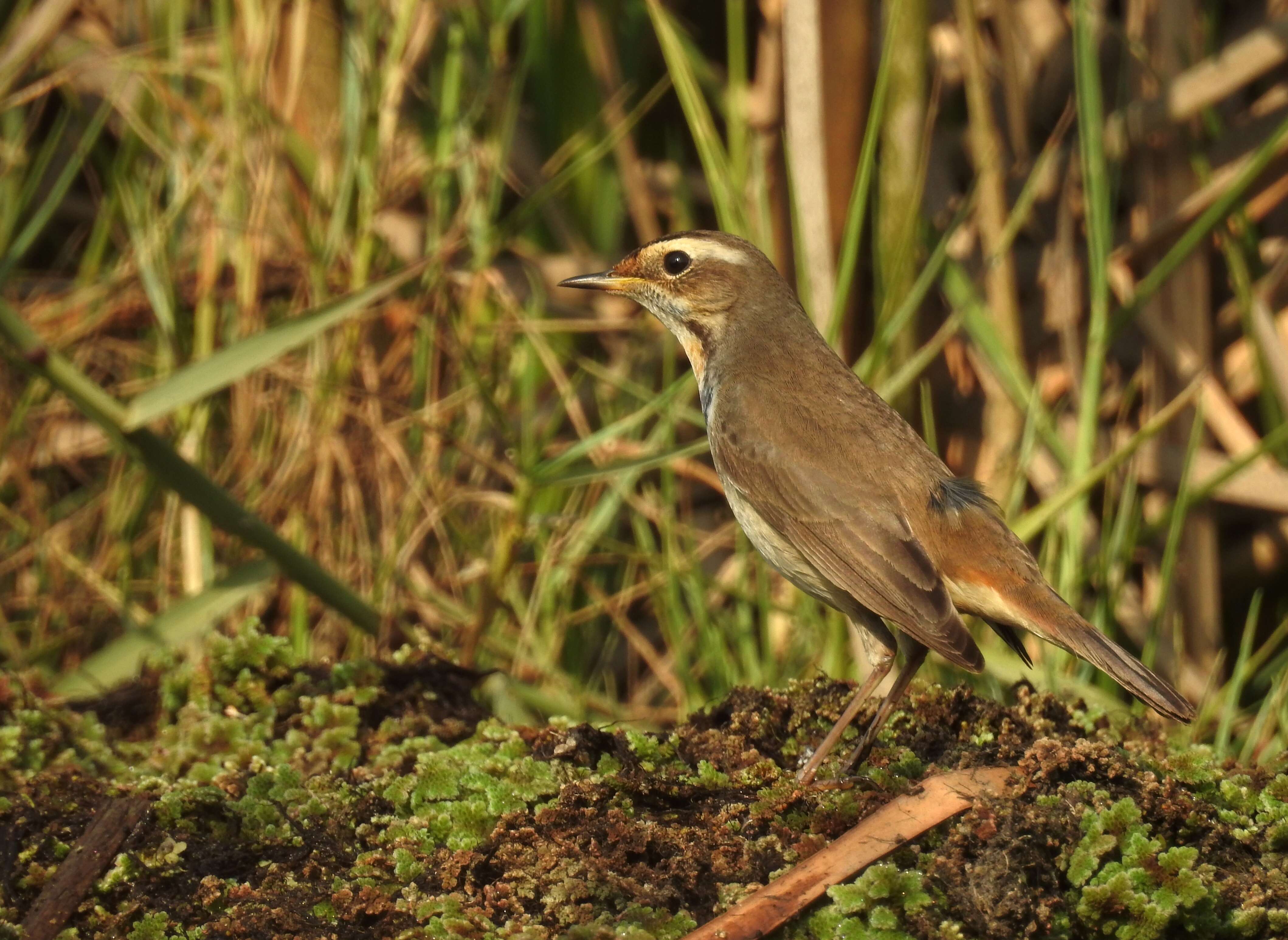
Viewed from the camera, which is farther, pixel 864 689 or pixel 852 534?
pixel 852 534

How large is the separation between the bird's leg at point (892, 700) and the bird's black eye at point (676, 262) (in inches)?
51.5

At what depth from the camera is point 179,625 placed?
4.33 metres

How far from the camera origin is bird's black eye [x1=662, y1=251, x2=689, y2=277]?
4297 mm

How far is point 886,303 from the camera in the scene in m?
4.33

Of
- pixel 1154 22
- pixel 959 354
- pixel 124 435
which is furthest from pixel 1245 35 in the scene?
pixel 124 435

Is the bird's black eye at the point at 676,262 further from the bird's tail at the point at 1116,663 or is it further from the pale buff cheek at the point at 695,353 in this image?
the bird's tail at the point at 1116,663

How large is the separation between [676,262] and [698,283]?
9 centimetres

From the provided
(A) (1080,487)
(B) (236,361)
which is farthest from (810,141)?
(B) (236,361)

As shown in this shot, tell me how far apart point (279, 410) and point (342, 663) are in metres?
1.90

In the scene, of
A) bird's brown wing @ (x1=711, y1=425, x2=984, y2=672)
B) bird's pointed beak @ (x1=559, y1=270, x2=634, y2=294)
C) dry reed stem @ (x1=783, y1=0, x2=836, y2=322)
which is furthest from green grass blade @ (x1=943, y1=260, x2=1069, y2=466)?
bird's brown wing @ (x1=711, y1=425, x2=984, y2=672)

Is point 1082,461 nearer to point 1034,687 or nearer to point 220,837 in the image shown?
point 1034,687

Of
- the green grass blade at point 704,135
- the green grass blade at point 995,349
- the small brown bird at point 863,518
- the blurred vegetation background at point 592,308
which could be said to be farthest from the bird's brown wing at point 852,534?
the green grass blade at point 995,349

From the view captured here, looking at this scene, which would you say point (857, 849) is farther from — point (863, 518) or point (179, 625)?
point (179, 625)

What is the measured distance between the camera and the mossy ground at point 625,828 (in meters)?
2.53
